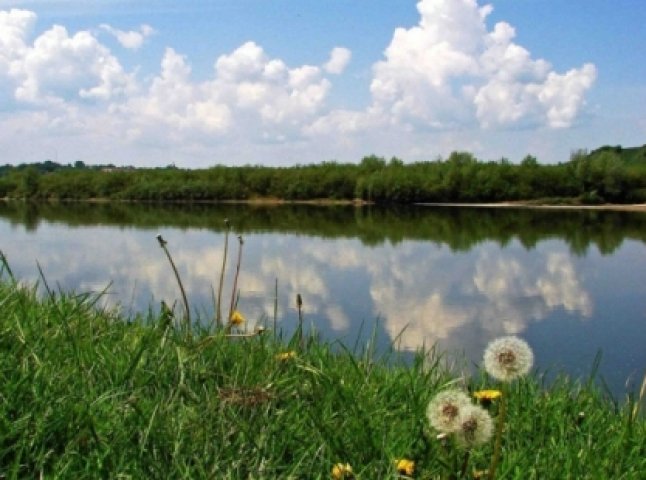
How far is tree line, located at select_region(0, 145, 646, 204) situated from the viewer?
9550 cm

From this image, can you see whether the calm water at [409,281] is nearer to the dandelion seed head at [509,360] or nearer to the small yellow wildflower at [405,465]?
the small yellow wildflower at [405,465]

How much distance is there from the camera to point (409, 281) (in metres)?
24.7

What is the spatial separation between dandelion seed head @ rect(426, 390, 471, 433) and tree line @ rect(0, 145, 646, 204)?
97438mm

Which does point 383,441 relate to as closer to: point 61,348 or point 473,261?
point 61,348

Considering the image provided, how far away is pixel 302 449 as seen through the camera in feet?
8.13

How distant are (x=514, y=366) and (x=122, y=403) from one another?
1.32 meters

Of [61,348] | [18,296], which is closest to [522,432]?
[61,348]

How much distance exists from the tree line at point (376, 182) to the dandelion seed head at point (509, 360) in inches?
3831

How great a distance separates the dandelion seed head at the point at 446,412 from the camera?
1.85 meters

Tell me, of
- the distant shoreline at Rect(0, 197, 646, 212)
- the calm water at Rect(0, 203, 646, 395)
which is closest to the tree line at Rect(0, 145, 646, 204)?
the distant shoreline at Rect(0, 197, 646, 212)

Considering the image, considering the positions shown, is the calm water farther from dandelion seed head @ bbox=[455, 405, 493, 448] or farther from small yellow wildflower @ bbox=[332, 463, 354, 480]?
dandelion seed head @ bbox=[455, 405, 493, 448]

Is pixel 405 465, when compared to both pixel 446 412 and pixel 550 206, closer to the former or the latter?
pixel 446 412

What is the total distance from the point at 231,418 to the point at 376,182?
340 feet

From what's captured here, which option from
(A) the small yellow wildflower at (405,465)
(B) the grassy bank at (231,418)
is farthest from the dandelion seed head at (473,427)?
(A) the small yellow wildflower at (405,465)
